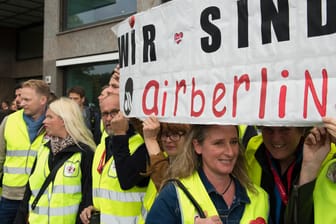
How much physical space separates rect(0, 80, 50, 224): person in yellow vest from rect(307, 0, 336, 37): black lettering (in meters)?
2.62

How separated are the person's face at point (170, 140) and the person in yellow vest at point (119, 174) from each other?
4.7 inches

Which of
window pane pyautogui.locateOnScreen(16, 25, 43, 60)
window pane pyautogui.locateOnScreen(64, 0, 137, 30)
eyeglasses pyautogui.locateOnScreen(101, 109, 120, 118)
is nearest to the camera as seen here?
eyeglasses pyautogui.locateOnScreen(101, 109, 120, 118)

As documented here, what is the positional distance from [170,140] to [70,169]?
81 centimetres

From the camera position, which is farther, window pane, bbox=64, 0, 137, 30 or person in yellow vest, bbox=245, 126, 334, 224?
window pane, bbox=64, 0, 137, 30

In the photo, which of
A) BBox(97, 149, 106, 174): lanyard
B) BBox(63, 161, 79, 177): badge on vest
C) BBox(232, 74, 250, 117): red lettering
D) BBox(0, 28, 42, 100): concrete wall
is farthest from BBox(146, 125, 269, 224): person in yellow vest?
BBox(0, 28, 42, 100): concrete wall

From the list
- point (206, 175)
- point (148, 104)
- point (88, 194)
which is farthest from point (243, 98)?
point (88, 194)

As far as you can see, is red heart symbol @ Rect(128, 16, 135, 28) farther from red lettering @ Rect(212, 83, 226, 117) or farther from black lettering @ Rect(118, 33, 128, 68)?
red lettering @ Rect(212, 83, 226, 117)

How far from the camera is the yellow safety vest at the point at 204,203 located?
5.43 ft

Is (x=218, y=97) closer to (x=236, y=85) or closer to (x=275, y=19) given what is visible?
(x=236, y=85)

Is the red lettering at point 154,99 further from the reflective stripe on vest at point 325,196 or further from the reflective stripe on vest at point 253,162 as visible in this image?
the reflective stripe on vest at point 325,196

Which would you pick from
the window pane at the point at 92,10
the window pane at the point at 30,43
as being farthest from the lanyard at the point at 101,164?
the window pane at the point at 30,43

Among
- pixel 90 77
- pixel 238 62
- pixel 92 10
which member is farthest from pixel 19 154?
pixel 92 10

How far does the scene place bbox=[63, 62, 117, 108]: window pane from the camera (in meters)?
8.96


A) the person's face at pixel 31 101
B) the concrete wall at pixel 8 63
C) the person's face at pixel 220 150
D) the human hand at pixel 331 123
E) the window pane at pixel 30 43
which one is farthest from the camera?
the concrete wall at pixel 8 63
